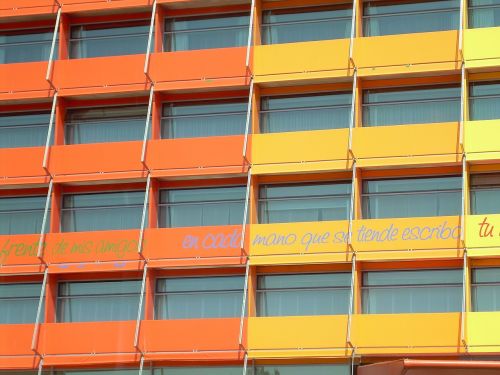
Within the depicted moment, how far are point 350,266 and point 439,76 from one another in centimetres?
590

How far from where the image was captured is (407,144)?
29.4m

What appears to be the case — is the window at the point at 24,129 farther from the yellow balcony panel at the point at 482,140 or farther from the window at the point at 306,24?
the yellow balcony panel at the point at 482,140

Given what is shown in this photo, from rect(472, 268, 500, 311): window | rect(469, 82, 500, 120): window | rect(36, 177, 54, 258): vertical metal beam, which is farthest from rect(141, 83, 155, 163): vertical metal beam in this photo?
rect(472, 268, 500, 311): window

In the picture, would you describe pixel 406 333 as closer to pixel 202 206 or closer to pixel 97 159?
pixel 202 206

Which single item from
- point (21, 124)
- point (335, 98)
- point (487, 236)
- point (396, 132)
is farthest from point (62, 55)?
point (487, 236)

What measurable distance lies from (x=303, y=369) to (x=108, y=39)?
1197 centimetres

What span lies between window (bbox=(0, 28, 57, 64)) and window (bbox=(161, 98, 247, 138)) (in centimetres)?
452

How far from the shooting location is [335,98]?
103ft

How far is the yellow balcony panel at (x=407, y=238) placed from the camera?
93.4ft

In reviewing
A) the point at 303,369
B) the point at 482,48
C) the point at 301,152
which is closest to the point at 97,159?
the point at 301,152

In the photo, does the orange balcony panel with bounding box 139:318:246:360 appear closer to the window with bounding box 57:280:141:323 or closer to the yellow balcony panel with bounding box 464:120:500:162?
the window with bounding box 57:280:141:323

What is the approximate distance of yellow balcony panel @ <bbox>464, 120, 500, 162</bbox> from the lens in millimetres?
28859

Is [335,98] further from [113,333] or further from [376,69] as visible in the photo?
[113,333]

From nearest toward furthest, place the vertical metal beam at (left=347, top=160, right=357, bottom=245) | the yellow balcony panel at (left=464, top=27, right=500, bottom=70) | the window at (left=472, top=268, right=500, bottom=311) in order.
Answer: the window at (left=472, top=268, right=500, bottom=311), the vertical metal beam at (left=347, top=160, right=357, bottom=245), the yellow balcony panel at (left=464, top=27, right=500, bottom=70)
